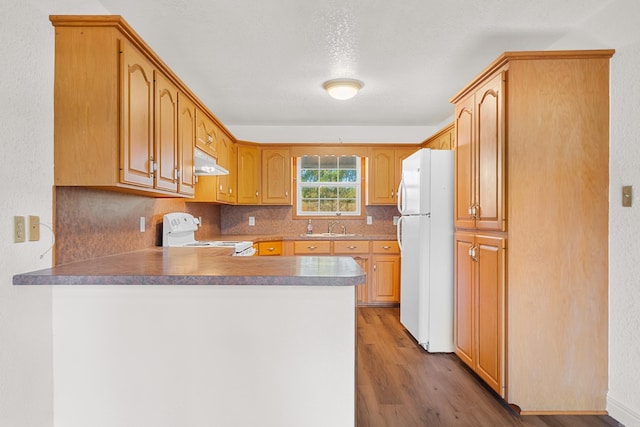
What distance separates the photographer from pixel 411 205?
127 inches

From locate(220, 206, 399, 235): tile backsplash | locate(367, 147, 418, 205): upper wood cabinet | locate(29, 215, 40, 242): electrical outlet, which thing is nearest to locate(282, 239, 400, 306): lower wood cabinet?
locate(220, 206, 399, 235): tile backsplash

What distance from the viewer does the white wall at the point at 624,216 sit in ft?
6.01

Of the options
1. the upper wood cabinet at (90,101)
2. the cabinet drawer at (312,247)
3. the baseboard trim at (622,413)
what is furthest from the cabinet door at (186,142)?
the baseboard trim at (622,413)

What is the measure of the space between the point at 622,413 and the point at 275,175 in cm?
380

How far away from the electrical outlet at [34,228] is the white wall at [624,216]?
293 centimetres

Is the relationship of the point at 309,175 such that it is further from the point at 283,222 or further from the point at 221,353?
the point at 221,353

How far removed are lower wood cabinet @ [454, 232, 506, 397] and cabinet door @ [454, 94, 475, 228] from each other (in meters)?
0.15

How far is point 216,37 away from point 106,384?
2.12 metres

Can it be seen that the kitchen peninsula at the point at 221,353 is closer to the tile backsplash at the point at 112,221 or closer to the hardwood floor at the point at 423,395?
the tile backsplash at the point at 112,221

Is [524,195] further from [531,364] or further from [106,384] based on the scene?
[106,384]

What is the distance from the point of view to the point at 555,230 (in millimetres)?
1988

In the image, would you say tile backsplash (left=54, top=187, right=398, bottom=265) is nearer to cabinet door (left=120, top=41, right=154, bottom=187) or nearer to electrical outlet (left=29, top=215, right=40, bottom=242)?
electrical outlet (left=29, top=215, right=40, bottom=242)

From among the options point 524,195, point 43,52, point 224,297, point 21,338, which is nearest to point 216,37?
point 43,52

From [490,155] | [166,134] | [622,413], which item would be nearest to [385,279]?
[490,155]
